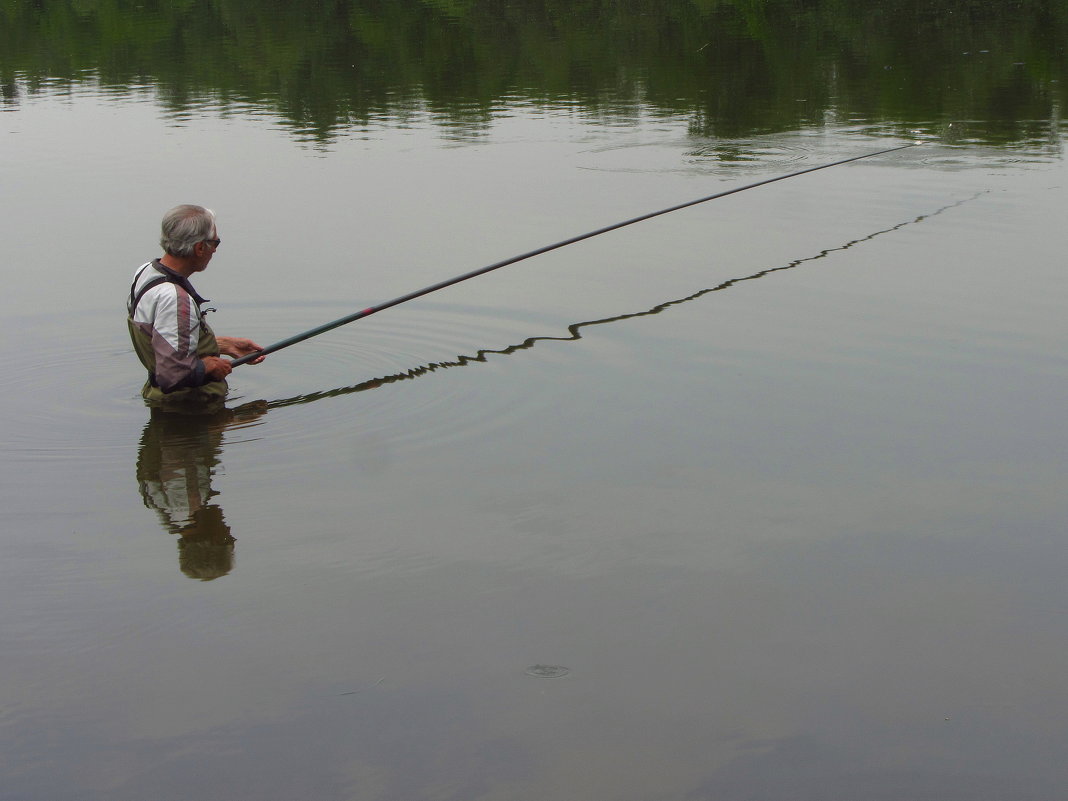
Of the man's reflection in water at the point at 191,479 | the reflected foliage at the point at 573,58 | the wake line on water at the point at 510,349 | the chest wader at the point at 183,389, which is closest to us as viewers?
the man's reflection in water at the point at 191,479

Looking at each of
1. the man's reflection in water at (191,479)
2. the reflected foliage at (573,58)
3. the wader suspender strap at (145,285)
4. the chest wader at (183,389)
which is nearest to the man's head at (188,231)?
the wader suspender strap at (145,285)

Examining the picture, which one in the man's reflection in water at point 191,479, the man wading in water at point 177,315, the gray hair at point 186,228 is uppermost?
the gray hair at point 186,228

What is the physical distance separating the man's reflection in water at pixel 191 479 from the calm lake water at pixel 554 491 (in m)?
0.02

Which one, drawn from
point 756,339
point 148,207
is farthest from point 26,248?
point 756,339

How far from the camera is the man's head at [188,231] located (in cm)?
566

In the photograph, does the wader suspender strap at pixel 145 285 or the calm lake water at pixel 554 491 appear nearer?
the calm lake water at pixel 554 491

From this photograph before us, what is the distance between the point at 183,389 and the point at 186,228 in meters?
0.77

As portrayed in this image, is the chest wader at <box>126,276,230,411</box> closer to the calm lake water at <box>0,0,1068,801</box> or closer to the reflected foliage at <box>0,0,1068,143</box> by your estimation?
the calm lake water at <box>0,0,1068,801</box>

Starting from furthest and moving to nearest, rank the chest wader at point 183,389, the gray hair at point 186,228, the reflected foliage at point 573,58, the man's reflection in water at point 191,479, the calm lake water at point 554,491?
1. the reflected foliage at point 573,58
2. the chest wader at point 183,389
3. the gray hair at point 186,228
4. the man's reflection in water at point 191,479
5. the calm lake water at point 554,491

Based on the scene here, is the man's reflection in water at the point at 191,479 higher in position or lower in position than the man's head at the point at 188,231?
lower

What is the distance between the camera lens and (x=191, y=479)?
532 centimetres

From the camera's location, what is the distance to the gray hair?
5.66 meters

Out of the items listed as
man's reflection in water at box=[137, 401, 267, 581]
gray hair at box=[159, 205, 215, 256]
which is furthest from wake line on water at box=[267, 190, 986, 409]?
gray hair at box=[159, 205, 215, 256]

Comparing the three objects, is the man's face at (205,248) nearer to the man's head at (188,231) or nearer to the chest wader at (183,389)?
the man's head at (188,231)
